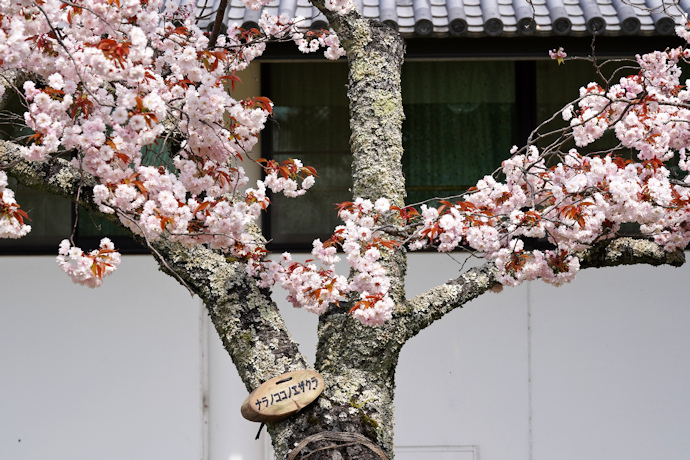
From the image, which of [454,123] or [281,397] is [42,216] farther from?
[281,397]

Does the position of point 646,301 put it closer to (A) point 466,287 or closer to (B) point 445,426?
(B) point 445,426

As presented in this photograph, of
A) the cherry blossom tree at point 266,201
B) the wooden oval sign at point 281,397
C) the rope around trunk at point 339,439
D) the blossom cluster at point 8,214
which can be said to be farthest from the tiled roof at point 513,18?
the rope around trunk at point 339,439

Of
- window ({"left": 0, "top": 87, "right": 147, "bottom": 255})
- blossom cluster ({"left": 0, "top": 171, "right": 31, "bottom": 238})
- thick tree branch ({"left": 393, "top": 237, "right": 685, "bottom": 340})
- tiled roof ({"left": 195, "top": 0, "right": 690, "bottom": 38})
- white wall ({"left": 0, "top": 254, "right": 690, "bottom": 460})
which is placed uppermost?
Result: tiled roof ({"left": 195, "top": 0, "right": 690, "bottom": 38})

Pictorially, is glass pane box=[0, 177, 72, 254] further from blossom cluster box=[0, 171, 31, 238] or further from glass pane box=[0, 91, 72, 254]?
blossom cluster box=[0, 171, 31, 238]

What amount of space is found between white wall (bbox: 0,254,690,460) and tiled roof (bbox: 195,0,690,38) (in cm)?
145

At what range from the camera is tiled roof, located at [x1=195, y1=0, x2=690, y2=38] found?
3672 millimetres

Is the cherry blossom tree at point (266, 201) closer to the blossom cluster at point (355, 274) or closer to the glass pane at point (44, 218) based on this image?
the blossom cluster at point (355, 274)

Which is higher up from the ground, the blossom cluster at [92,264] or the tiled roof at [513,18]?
the tiled roof at [513,18]

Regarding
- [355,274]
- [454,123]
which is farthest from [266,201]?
[454,123]

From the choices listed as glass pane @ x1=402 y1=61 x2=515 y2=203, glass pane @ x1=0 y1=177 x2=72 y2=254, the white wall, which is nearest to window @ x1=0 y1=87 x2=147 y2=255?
glass pane @ x1=0 y1=177 x2=72 y2=254

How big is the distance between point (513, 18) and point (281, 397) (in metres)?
2.60

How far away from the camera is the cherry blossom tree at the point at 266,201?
196 cm

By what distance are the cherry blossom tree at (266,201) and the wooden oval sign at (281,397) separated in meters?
0.07

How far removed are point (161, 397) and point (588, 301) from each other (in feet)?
9.19
